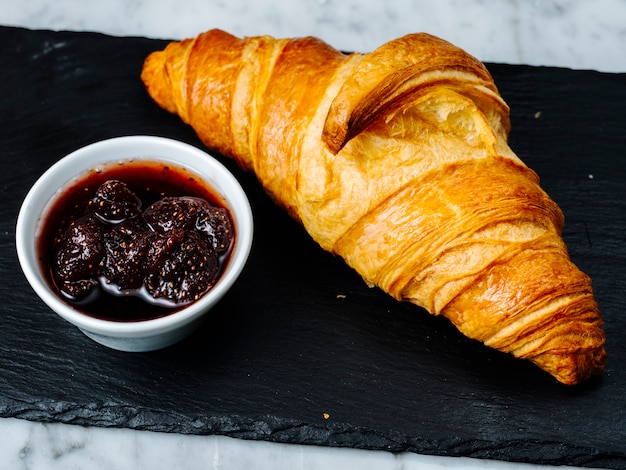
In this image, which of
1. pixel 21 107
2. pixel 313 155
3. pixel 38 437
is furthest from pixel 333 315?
pixel 21 107

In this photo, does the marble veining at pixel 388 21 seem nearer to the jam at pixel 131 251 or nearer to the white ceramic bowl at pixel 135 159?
the white ceramic bowl at pixel 135 159

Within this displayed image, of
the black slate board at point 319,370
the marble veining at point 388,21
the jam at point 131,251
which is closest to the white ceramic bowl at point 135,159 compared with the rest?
the jam at point 131,251

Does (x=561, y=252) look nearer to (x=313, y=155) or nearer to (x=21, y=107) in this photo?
(x=313, y=155)

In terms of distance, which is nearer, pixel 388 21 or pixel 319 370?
pixel 319 370

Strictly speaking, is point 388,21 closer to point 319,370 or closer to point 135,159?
A: point 135,159

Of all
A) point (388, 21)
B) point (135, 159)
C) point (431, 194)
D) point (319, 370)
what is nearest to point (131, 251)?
point (135, 159)

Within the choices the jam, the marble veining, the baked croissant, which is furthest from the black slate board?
the marble veining
